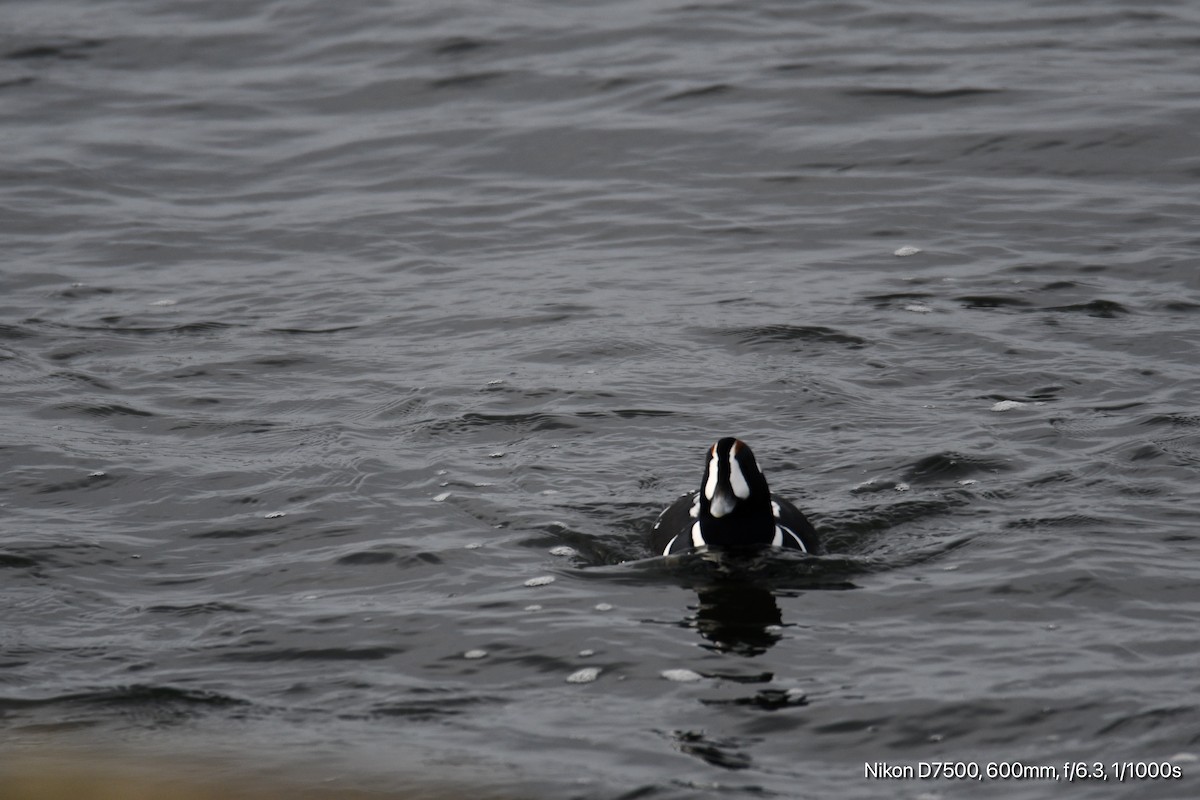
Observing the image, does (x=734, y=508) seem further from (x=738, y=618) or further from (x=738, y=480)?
(x=738, y=618)

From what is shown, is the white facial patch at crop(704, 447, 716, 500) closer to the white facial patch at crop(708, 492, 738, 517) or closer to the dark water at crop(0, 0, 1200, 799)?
the white facial patch at crop(708, 492, 738, 517)

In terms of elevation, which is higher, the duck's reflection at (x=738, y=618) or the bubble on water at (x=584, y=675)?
the bubble on water at (x=584, y=675)

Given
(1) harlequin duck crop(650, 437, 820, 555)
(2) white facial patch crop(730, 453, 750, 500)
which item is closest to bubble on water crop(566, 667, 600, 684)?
(1) harlequin duck crop(650, 437, 820, 555)

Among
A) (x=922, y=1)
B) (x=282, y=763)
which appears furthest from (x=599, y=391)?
(x=922, y=1)

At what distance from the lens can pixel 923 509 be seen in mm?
8734

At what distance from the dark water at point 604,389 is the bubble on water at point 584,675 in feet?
0.35

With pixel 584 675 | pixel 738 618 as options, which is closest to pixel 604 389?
pixel 738 618

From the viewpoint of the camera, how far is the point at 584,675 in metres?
6.94

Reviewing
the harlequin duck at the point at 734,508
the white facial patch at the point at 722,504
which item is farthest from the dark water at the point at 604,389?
the white facial patch at the point at 722,504

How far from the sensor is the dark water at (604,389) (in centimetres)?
663

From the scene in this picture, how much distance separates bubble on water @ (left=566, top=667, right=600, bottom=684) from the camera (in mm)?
6898

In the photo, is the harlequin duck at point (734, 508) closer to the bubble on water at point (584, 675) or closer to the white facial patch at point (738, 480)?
the white facial patch at point (738, 480)

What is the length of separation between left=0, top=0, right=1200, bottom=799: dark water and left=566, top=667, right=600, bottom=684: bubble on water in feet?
0.35

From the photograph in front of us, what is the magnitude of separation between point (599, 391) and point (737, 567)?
9.04ft
